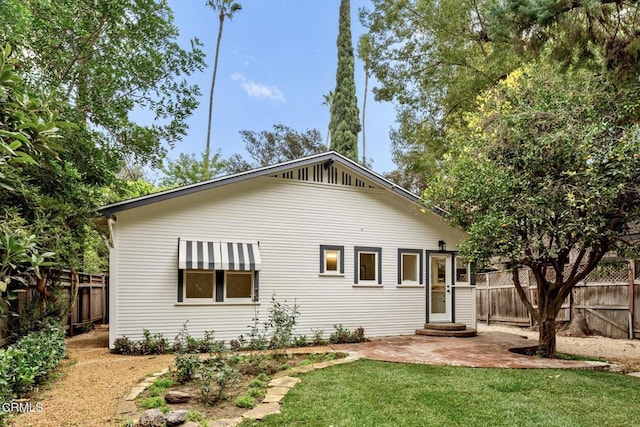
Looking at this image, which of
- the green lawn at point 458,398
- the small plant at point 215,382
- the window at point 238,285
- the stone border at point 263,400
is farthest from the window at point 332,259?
the small plant at point 215,382

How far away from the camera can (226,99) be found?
156 ft

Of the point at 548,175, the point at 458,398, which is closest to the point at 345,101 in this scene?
the point at 548,175

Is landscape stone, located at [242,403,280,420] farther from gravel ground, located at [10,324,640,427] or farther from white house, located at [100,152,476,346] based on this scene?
white house, located at [100,152,476,346]

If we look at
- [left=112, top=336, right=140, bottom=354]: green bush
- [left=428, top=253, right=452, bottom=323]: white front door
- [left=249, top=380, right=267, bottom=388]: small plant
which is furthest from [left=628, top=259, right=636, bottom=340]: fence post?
[left=112, top=336, right=140, bottom=354]: green bush

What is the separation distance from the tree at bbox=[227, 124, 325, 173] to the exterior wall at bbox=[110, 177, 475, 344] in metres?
15.9

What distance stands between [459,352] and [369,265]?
138 inches

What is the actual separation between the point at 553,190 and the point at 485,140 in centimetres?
177

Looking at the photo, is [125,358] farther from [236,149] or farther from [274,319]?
[236,149]

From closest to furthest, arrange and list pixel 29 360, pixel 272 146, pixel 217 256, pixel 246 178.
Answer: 1. pixel 29 360
2. pixel 217 256
3. pixel 246 178
4. pixel 272 146

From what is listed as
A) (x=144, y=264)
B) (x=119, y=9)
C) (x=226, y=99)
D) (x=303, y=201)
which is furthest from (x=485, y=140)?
(x=226, y=99)

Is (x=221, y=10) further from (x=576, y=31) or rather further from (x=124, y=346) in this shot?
(x=576, y=31)

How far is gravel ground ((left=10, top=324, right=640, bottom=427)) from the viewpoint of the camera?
4555 millimetres

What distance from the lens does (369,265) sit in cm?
1127

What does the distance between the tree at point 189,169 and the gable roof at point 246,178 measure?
1384cm
